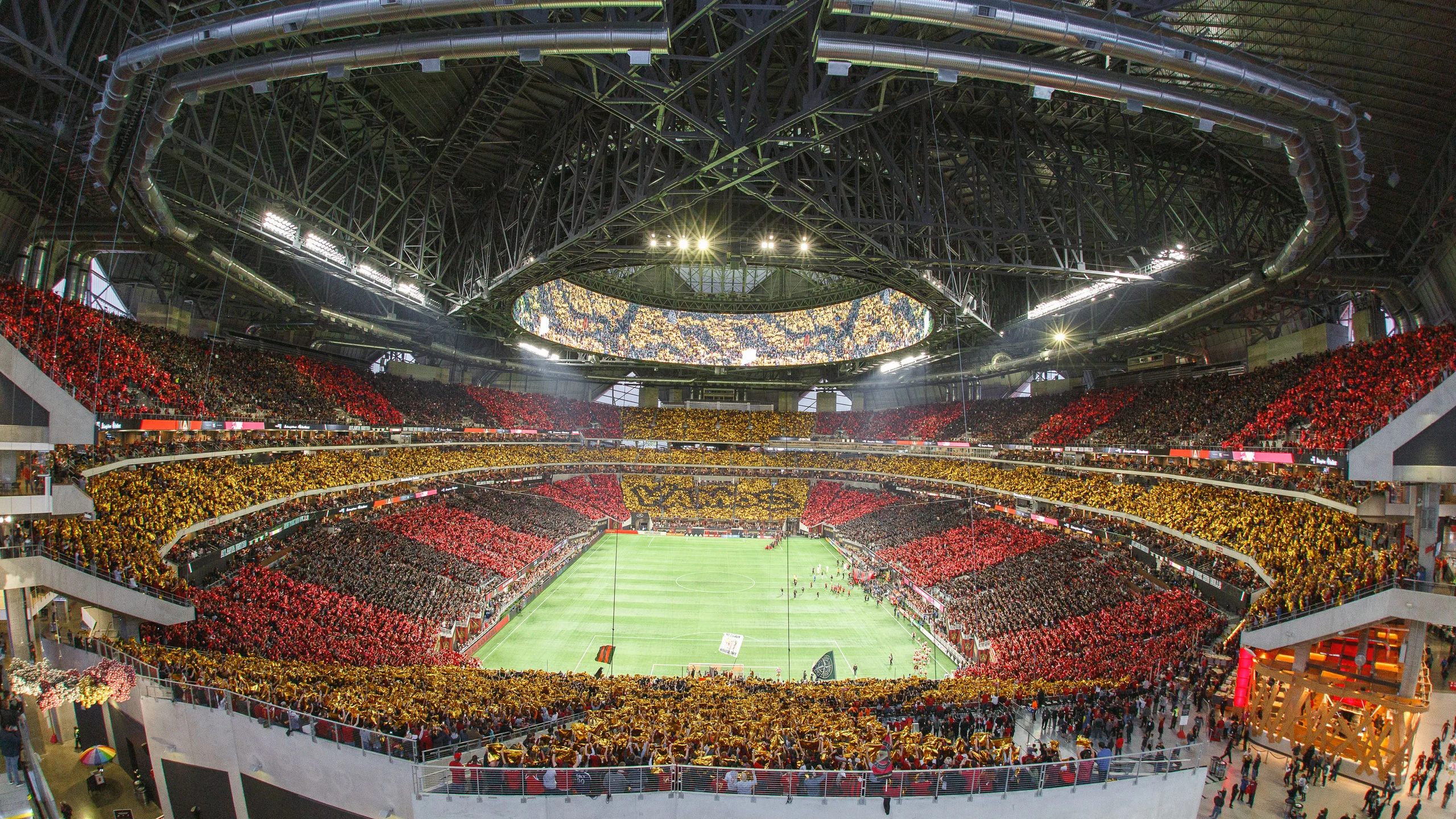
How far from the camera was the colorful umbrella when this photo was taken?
15.4 metres

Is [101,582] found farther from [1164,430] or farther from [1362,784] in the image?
[1164,430]

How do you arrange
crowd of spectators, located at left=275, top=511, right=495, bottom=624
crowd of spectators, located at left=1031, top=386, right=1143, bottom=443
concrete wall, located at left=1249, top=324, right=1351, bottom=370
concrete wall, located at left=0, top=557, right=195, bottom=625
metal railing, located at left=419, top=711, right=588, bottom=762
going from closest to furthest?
metal railing, located at left=419, top=711, right=588, bottom=762, concrete wall, located at left=0, top=557, right=195, bottom=625, crowd of spectators, located at left=275, top=511, right=495, bottom=624, concrete wall, located at left=1249, top=324, right=1351, bottom=370, crowd of spectators, located at left=1031, top=386, right=1143, bottom=443

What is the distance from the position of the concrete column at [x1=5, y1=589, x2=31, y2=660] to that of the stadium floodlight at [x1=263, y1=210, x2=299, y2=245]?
1161 centimetres

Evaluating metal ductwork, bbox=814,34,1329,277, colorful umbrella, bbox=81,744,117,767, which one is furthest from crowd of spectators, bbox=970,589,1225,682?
colorful umbrella, bbox=81,744,117,767

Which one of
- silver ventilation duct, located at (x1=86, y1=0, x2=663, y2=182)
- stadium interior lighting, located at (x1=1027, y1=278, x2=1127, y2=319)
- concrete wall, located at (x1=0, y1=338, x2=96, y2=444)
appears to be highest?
stadium interior lighting, located at (x1=1027, y1=278, x2=1127, y2=319)

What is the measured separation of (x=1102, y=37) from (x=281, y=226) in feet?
75.3

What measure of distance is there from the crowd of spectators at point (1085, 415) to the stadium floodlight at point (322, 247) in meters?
38.0

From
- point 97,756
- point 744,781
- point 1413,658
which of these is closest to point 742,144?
point 744,781

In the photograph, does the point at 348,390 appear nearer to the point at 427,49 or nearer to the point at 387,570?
the point at 387,570

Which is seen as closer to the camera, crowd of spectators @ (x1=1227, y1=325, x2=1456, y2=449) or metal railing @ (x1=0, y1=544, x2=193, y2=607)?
metal railing @ (x1=0, y1=544, x2=193, y2=607)

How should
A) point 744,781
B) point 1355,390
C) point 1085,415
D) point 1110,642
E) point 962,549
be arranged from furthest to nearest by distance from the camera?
point 1085,415 < point 962,549 < point 1110,642 < point 1355,390 < point 744,781

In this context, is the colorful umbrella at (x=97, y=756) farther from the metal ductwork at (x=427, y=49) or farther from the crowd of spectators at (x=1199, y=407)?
the crowd of spectators at (x=1199, y=407)

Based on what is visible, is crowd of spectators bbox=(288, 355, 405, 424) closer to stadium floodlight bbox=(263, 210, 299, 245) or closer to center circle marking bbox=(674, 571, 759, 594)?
stadium floodlight bbox=(263, 210, 299, 245)

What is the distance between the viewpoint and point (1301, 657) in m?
17.9
